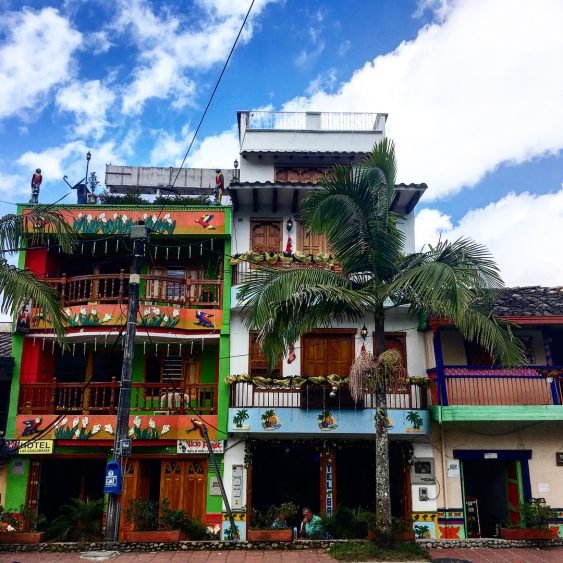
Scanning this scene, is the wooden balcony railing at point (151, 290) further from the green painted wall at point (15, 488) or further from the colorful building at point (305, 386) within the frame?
the green painted wall at point (15, 488)

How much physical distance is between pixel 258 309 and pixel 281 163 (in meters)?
8.65

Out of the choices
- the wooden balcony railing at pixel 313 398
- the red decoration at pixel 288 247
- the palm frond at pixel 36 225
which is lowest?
the wooden balcony railing at pixel 313 398

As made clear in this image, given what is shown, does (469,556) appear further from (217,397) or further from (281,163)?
(281,163)

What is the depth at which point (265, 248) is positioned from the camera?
666 inches

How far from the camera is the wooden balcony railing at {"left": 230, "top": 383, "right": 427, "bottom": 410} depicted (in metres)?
14.6

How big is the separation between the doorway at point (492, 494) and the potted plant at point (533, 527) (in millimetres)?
392

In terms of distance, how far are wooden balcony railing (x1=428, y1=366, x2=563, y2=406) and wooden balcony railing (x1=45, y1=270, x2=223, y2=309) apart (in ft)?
22.1

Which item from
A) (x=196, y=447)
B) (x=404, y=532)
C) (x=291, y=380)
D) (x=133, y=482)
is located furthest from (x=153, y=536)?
(x=404, y=532)

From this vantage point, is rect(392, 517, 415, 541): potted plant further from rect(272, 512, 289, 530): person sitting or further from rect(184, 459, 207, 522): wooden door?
rect(184, 459, 207, 522): wooden door

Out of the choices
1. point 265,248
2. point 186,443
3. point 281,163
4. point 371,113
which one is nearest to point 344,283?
point 265,248

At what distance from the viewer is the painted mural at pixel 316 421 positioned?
14.5 m

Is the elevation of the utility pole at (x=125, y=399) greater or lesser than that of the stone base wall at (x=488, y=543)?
greater

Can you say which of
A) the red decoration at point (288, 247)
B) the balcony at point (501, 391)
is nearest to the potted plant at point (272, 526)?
the balcony at point (501, 391)

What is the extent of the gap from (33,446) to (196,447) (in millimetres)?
4332
